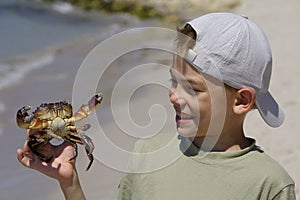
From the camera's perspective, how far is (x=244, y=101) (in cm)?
230

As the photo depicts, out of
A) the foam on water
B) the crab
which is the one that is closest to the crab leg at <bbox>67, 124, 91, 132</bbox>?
the crab

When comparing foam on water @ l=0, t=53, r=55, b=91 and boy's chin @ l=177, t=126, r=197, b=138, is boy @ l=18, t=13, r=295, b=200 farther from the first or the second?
foam on water @ l=0, t=53, r=55, b=91

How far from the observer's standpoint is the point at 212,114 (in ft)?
7.49

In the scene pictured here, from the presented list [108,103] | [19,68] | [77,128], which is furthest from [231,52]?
[19,68]

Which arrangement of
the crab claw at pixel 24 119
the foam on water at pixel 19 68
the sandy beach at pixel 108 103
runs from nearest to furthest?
the crab claw at pixel 24 119 → the sandy beach at pixel 108 103 → the foam on water at pixel 19 68

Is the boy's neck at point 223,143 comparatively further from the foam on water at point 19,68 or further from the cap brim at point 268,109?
the foam on water at point 19,68

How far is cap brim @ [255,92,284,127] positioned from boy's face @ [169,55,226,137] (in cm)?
12

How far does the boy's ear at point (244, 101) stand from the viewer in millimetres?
2275

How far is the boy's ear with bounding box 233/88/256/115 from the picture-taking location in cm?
228

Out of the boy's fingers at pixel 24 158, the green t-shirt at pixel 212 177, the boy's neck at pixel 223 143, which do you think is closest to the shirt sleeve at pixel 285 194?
the green t-shirt at pixel 212 177

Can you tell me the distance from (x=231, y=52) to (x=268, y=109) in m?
0.23

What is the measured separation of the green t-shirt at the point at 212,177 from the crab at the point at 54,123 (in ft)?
0.81

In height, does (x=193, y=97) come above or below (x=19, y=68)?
below

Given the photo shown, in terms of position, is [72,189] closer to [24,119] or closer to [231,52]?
[24,119]
